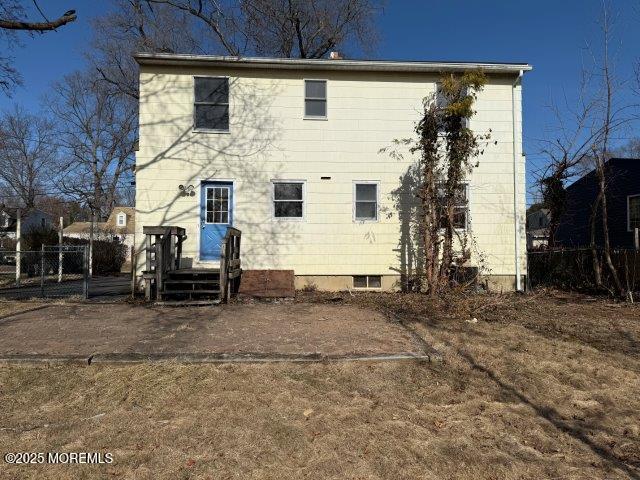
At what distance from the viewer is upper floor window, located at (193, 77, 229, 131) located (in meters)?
10.9

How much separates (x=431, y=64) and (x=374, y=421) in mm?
9464

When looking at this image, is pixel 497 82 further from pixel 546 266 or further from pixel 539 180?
pixel 539 180

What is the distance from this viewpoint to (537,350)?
5.57 m

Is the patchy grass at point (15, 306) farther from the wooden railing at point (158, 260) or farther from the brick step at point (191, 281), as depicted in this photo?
the brick step at point (191, 281)

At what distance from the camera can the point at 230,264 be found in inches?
363

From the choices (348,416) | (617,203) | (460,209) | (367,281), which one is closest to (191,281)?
Result: (367,281)

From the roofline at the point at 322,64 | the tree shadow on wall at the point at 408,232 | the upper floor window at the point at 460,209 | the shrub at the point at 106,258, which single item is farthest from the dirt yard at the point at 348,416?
the shrub at the point at 106,258

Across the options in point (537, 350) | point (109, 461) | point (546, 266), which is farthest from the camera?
point (546, 266)

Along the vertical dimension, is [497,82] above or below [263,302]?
above

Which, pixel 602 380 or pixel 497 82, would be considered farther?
pixel 497 82

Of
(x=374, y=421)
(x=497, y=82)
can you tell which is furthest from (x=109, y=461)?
(x=497, y=82)

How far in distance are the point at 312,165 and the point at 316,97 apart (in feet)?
5.62

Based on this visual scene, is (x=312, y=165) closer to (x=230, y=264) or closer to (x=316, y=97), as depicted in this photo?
(x=316, y=97)

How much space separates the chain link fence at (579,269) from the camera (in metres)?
10.6
